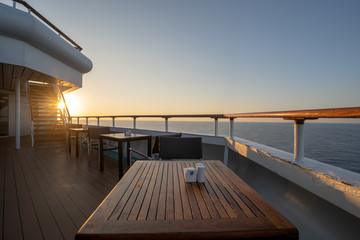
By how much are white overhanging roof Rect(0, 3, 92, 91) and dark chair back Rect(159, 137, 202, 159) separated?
6.82m

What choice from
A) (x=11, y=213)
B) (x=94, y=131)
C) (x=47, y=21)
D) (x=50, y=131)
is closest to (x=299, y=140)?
(x=11, y=213)

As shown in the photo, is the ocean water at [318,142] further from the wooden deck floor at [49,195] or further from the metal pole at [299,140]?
the wooden deck floor at [49,195]

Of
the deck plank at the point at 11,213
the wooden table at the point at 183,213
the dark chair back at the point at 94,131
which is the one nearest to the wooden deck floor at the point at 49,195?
the deck plank at the point at 11,213

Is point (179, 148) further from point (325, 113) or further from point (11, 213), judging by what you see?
point (11, 213)

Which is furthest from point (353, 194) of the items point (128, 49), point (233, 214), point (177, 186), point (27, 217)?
point (128, 49)

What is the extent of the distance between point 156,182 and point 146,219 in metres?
0.43

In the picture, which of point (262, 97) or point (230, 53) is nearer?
point (230, 53)

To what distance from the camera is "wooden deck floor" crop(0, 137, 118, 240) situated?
68.3 inches

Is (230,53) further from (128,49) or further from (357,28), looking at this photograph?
(357,28)

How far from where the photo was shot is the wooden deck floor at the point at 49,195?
5.69 ft

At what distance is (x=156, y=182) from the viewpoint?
112 cm

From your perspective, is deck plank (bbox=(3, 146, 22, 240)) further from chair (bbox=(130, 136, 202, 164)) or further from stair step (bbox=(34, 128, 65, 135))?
stair step (bbox=(34, 128, 65, 135))

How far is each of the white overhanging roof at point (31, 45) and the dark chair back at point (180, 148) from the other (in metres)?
6.82

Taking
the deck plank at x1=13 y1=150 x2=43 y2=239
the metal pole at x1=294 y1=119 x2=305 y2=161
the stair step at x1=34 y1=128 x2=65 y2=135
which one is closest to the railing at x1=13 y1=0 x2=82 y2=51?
the stair step at x1=34 y1=128 x2=65 y2=135
